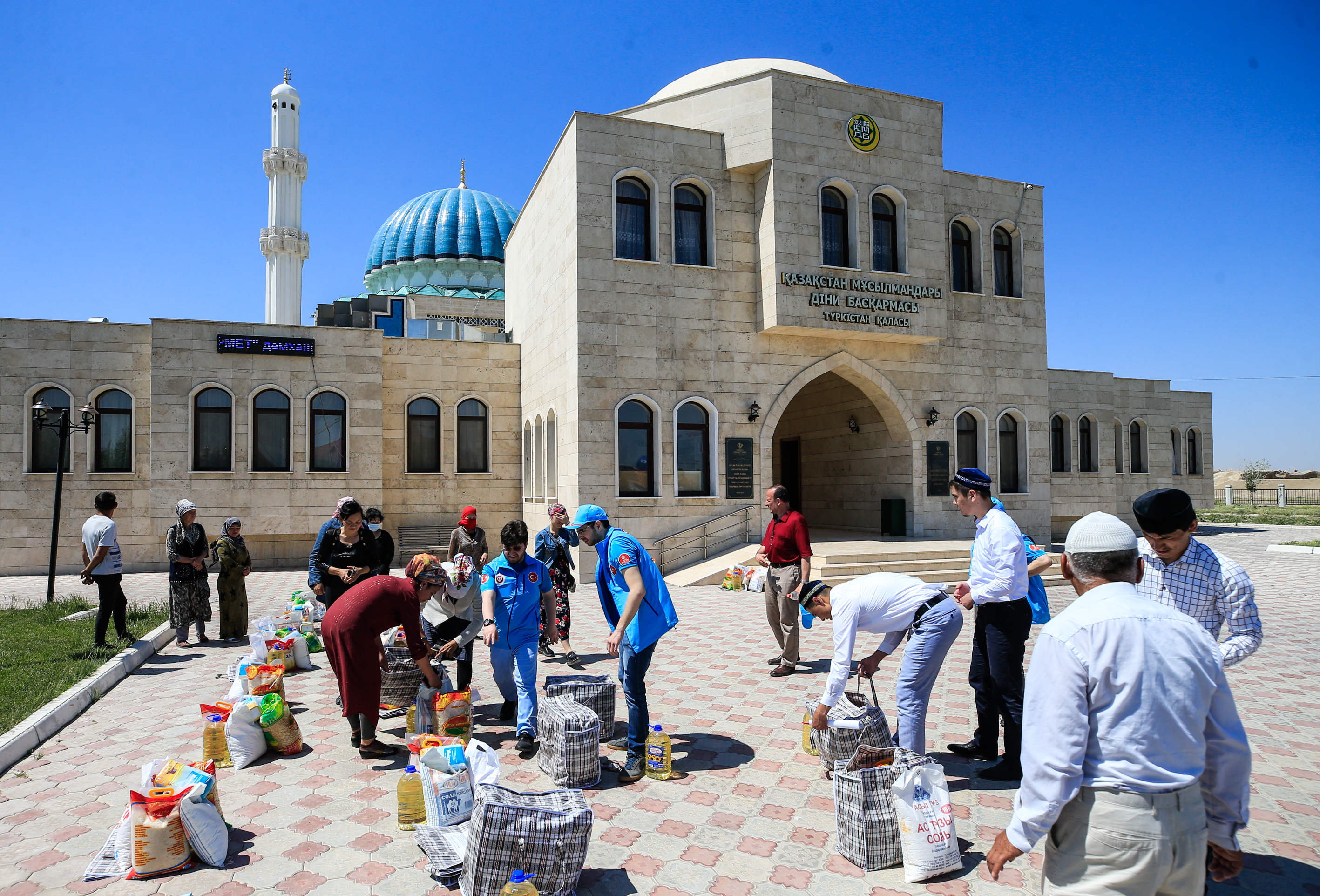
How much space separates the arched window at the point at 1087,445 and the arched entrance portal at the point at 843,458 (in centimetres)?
922

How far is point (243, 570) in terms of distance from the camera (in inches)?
365

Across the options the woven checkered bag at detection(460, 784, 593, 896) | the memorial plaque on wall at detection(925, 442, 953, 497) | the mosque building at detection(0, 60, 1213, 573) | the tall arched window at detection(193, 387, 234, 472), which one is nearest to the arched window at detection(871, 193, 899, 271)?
the mosque building at detection(0, 60, 1213, 573)

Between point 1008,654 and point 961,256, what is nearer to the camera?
point 1008,654

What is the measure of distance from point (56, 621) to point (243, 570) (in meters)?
2.95

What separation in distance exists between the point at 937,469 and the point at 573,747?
13992 mm

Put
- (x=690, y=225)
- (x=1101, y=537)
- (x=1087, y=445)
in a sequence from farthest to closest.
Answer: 1. (x=1087, y=445)
2. (x=690, y=225)
3. (x=1101, y=537)

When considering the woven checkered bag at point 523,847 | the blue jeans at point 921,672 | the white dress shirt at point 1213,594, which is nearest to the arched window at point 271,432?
the woven checkered bag at point 523,847

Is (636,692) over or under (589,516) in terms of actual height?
under

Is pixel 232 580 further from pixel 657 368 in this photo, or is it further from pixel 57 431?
pixel 57 431

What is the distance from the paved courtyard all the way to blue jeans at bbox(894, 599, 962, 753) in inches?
21.1

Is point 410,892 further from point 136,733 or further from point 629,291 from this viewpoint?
point 629,291

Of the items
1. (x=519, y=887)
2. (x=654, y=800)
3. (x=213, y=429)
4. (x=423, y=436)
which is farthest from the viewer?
(x=423, y=436)

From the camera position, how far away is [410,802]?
4355 mm

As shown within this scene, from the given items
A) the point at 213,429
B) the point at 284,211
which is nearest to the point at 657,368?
the point at 213,429
